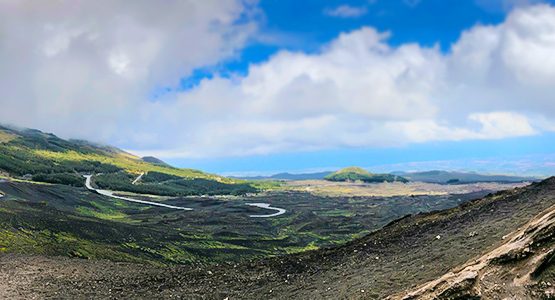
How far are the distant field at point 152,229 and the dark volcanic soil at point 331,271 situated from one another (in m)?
20.7

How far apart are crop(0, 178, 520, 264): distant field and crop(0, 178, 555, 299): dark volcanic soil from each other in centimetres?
2075

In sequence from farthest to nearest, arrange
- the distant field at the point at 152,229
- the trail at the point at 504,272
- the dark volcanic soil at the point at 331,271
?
1. the distant field at the point at 152,229
2. the dark volcanic soil at the point at 331,271
3. the trail at the point at 504,272

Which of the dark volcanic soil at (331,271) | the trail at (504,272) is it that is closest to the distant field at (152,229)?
the dark volcanic soil at (331,271)

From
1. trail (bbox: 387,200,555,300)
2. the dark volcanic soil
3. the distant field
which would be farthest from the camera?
the distant field

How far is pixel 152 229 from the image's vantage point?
351 feet

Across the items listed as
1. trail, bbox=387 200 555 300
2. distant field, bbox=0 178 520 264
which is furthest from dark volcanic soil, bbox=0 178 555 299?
distant field, bbox=0 178 520 264

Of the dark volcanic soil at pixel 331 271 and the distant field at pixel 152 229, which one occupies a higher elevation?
the dark volcanic soil at pixel 331 271

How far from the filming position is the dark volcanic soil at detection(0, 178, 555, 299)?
23.1 m

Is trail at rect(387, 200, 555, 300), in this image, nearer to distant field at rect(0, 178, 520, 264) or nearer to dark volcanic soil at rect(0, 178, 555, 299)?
dark volcanic soil at rect(0, 178, 555, 299)

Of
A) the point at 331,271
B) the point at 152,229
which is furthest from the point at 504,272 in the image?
the point at 152,229

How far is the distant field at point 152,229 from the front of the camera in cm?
6894

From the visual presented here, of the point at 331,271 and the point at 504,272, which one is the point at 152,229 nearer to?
the point at 331,271

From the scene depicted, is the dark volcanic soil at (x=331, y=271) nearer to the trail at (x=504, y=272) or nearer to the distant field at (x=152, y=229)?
the trail at (x=504, y=272)

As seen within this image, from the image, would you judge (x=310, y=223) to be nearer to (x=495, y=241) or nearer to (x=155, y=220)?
(x=155, y=220)
